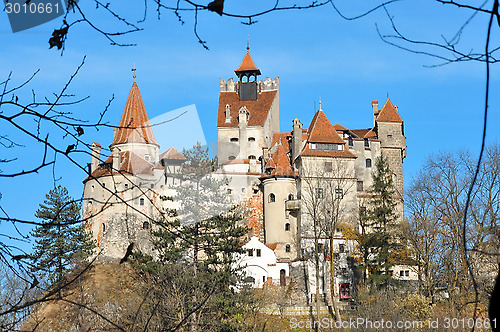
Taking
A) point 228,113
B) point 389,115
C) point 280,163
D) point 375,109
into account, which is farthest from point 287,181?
point 375,109

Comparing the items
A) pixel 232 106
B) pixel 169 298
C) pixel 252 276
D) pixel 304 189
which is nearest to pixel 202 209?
pixel 252 276

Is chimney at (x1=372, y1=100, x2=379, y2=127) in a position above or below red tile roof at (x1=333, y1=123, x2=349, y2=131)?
above

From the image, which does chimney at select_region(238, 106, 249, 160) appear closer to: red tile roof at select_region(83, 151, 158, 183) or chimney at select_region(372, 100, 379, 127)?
red tile roof at select_region(83, 151, 158, 183)

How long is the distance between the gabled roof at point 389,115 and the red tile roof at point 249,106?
30.1 ft

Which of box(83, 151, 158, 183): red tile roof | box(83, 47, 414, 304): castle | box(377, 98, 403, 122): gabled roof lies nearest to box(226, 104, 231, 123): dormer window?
box(83, 47, 414, 304): castle

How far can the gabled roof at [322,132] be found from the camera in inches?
1970

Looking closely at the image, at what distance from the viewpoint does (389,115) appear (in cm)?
5566

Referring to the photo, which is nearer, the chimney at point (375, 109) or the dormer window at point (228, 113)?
the dormer window at point (228, 113)

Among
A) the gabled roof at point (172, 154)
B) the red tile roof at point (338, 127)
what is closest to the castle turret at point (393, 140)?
the red tile roof at point (338, 127)

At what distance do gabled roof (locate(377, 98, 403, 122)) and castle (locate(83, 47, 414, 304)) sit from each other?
79mm

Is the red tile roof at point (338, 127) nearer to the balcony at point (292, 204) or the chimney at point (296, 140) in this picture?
the chimney at point (296, 140)

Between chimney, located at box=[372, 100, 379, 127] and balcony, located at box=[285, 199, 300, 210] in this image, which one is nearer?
balcony, located at box=[285, 199, 300, 210]

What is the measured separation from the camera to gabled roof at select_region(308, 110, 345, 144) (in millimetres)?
50031

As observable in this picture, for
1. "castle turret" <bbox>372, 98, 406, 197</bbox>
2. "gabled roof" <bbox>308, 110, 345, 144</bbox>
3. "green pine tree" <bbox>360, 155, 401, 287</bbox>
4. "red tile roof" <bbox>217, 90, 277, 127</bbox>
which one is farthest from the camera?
"red tile roof" <bbox>217, 90, 277, 127</bbox>
